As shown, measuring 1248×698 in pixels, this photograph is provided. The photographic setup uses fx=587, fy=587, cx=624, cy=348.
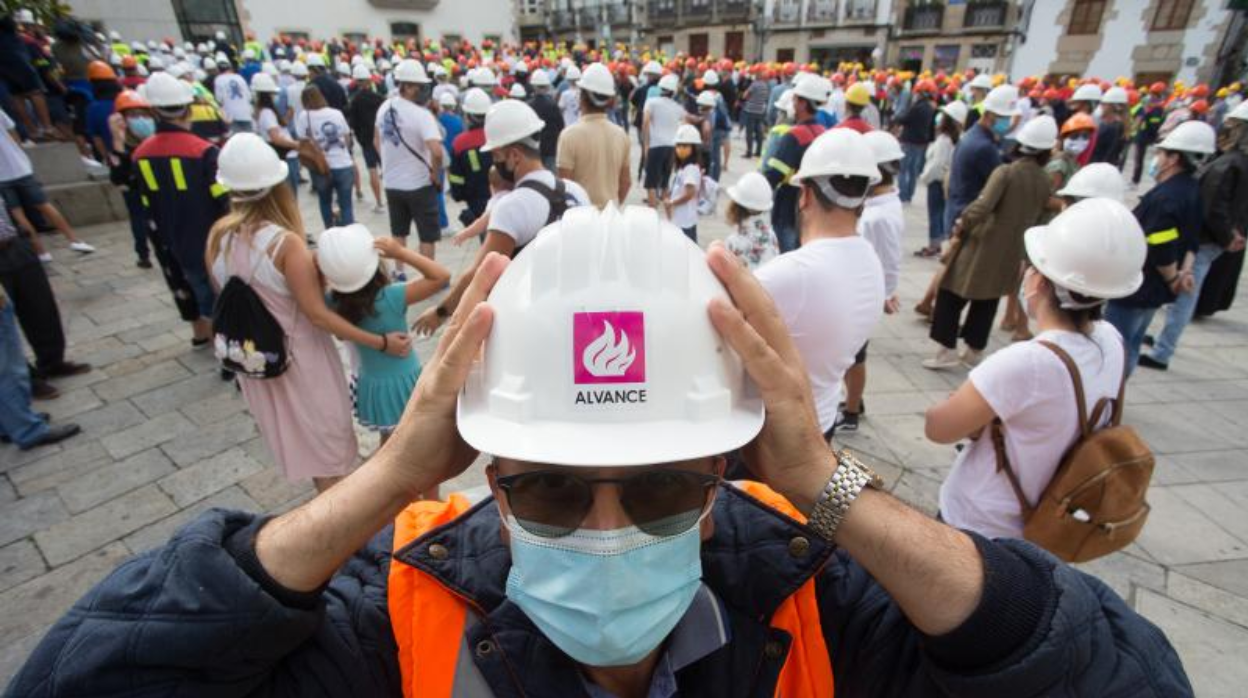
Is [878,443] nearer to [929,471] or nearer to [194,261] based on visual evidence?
[929,471]

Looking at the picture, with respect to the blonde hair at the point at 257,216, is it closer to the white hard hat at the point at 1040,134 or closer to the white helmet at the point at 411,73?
the white helmet at the point at 411,73

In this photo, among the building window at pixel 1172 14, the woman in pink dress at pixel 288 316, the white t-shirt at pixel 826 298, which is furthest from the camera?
the building window at pixel 1172 14

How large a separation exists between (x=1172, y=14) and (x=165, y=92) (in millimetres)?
36844

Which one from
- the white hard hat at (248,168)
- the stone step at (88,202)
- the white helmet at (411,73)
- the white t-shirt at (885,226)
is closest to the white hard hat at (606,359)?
the white hard hat at (248,168)

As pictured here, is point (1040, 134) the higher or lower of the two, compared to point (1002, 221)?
higher

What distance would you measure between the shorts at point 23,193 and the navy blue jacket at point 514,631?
7985 millimetres

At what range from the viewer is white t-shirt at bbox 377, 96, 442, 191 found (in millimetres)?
6590

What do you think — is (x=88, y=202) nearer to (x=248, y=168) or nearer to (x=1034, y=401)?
(x=248, y=168)

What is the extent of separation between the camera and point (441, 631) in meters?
1.24

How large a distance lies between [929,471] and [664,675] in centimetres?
335

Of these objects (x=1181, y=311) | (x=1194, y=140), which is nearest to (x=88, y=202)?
(x=1194, y=140)

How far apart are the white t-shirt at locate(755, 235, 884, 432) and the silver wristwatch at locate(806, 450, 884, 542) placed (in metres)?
1.36

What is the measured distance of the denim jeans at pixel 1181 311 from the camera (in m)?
5.30

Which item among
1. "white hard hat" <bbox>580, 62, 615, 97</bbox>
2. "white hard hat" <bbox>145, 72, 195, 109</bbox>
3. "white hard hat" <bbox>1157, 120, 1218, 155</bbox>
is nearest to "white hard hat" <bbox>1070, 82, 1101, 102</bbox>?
"white hard hat" <bbox>1157, 120, 1218, 155</bbox>
